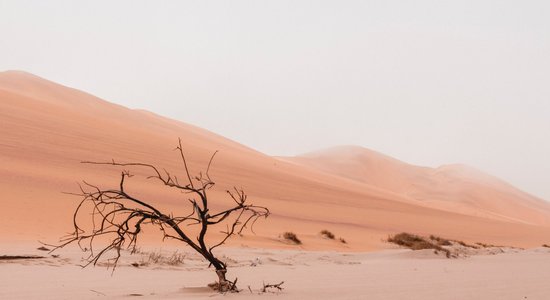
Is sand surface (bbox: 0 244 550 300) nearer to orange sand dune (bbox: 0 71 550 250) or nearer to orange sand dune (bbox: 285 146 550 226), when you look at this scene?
orange sand dune (bbox: 0 71 550 250)

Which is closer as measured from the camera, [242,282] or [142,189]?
[242,282]

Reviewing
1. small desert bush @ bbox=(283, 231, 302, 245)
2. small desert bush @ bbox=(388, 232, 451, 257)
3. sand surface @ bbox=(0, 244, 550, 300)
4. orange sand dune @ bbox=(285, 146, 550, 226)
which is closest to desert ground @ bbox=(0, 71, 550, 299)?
sand surface @ bbox=(0, 244, 550, 300)

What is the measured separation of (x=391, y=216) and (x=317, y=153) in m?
52.9

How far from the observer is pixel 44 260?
7.00m

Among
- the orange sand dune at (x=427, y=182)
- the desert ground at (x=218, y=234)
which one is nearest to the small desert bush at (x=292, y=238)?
the desert ground at (x=218, y=234)

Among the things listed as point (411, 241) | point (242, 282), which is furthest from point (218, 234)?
point (242, 282)

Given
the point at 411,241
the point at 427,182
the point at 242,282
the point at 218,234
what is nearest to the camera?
the point at 242,282

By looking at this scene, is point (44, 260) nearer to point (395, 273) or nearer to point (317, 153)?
point (395, 273)

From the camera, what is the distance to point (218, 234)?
15.3 meters

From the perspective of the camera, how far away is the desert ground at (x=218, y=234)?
514cm

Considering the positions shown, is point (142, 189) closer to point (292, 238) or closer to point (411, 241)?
point (292, 238)

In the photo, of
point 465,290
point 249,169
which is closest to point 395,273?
point 465,290

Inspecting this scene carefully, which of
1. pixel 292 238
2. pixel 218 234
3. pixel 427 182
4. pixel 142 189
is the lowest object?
pixel 218 234

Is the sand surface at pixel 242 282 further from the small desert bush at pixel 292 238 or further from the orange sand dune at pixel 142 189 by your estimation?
the small desert bush at pixel 292 238
